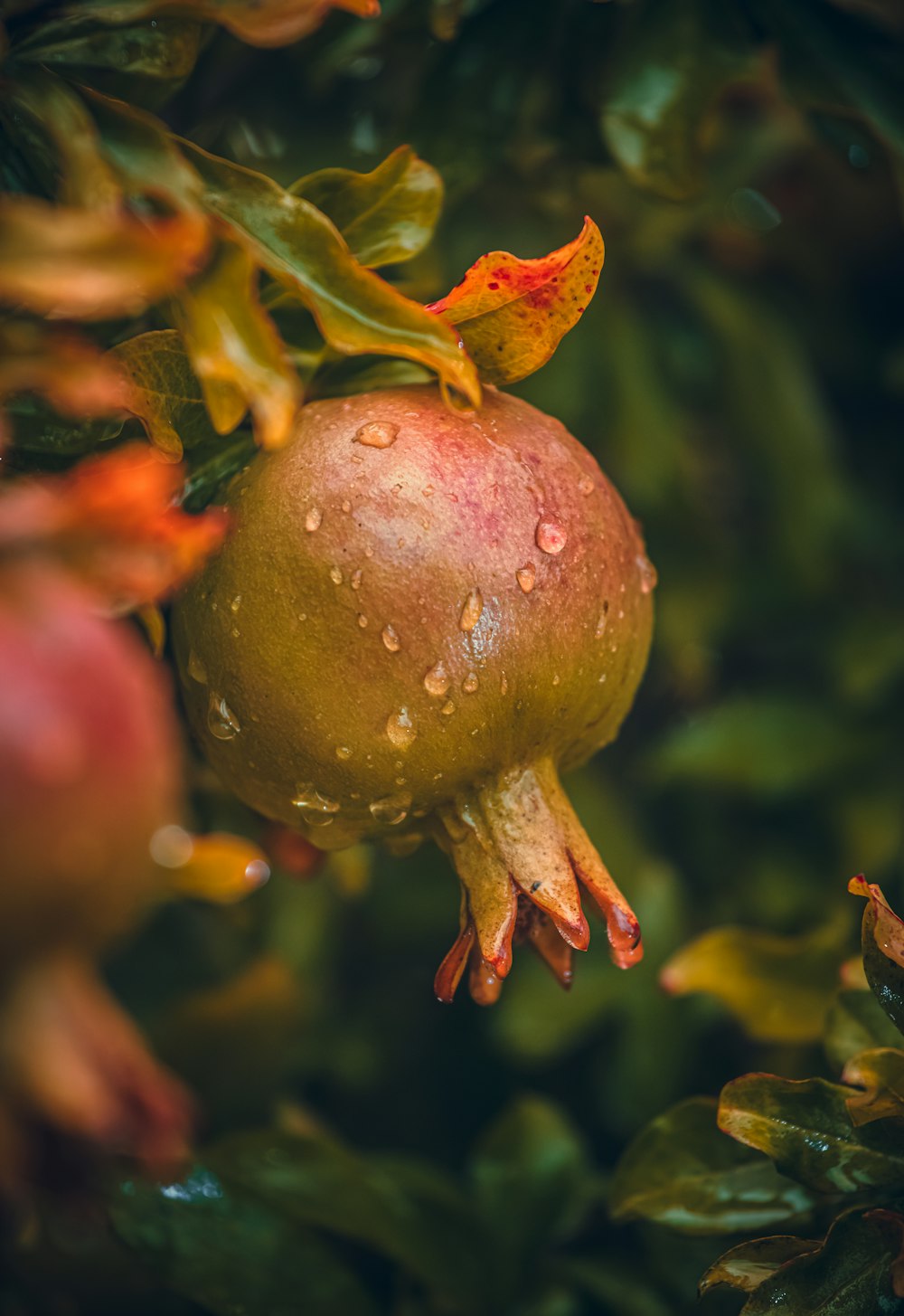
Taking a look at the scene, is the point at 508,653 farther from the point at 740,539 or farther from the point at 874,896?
the point at 740,539

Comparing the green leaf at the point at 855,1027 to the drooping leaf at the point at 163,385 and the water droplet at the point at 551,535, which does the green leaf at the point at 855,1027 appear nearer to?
the water droplet at the point at 551,535

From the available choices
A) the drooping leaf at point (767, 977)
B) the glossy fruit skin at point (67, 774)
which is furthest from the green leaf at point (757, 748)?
the glossy fruit skin at point (67, 774)

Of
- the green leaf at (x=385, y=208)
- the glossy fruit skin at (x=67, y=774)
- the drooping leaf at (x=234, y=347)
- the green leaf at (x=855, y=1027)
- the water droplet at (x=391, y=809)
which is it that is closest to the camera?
the glossy fruit skin at (x=67, y=774)

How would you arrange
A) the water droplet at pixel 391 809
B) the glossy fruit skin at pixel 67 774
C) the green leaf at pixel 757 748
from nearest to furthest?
the glossy fruit skin at pixel 67 774 < the water droplet at pixel 391 809 < the green leaf at pixel 757 748

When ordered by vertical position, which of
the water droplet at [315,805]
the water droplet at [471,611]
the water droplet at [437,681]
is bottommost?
the water droplet at [315,805]

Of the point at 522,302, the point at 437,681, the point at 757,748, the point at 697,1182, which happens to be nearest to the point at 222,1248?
the point at 697,1182

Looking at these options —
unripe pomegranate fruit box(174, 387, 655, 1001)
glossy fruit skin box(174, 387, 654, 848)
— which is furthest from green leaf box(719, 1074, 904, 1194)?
glossy fruit skin box(174, 387, 654, 848)

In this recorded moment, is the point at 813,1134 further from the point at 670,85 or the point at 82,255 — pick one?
the point at 670,85
